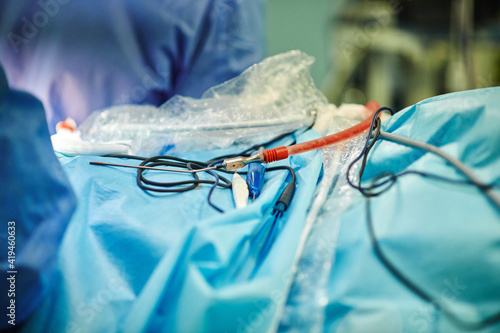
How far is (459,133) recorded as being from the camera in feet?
1.41

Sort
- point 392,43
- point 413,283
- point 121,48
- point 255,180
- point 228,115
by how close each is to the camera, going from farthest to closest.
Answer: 1. point 392,43
2. point 121,48
3. point 228,115
4. point 255,180
5. point 413,283

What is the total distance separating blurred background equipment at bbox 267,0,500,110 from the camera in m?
1.28

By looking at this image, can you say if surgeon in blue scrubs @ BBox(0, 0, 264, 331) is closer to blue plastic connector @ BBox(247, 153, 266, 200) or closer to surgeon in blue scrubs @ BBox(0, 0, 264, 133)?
surgeon in blue scrubs @ BBox(0, 0, 264, 133)

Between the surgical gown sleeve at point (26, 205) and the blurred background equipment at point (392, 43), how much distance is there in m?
1.02

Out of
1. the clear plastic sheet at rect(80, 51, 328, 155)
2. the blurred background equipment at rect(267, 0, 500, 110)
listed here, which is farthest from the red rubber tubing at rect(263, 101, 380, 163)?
the blurred background equipment at rect(267, 0, 500, 110)

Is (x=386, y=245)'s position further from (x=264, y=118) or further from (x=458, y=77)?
(x=458, y=77)

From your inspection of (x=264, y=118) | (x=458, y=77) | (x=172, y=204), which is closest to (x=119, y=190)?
(x=172, y=204)

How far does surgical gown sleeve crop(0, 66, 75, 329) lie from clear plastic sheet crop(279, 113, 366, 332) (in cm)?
28

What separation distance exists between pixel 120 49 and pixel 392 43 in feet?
4.03

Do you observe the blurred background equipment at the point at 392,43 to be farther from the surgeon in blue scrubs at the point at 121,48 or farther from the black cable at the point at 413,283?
the black cable at the point at 413,283

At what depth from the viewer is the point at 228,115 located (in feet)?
2.38

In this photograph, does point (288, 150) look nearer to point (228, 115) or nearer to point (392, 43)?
point (228, 115)

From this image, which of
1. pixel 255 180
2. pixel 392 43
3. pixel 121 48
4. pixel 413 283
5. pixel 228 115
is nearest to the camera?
pixel 413 283

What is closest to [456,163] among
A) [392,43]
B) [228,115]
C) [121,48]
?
[228,115]
